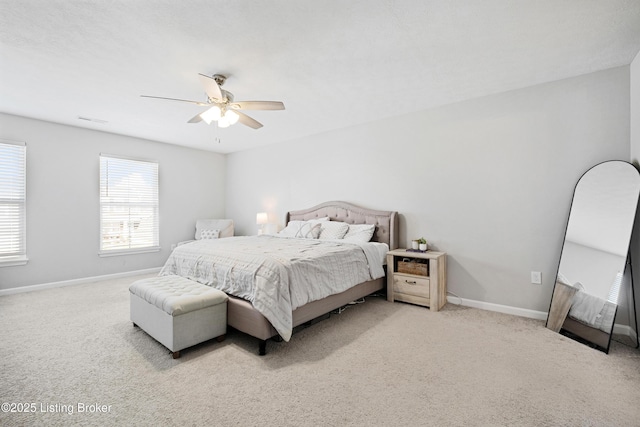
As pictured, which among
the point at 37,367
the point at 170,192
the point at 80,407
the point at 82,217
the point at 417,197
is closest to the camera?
the point at 80,407

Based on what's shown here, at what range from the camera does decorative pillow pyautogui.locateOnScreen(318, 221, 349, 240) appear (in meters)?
4.24

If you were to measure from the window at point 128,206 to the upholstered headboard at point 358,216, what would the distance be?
269cm

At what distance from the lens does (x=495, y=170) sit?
3430 mm

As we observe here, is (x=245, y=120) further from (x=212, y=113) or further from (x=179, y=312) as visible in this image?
(x=179, y=312)

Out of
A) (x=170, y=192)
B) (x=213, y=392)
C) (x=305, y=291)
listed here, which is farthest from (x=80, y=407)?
(x=170, y=192)

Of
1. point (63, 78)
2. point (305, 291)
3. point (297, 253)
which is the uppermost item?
point (63, 78)

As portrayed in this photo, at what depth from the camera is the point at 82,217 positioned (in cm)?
474

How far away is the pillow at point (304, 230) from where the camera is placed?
441 cm

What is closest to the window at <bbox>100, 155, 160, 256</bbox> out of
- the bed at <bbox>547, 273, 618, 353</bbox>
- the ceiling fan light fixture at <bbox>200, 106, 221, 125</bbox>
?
the ceiling fan light fixture at <bbox>200, 106, 221, 125</bbox>

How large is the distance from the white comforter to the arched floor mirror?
1863 mm

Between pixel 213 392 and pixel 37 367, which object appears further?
pixel 37 367

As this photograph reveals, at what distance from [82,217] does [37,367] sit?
328 cm

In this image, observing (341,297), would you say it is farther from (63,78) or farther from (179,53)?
(63,78)

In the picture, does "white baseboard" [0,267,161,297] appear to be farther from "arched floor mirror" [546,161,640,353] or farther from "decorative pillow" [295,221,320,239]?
"arched floor mirror" [546,161,640,353]
